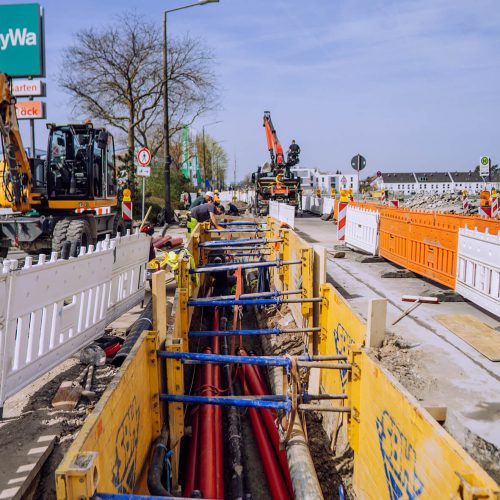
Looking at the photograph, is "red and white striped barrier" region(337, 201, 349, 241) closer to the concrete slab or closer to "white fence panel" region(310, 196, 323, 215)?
the concrete slab

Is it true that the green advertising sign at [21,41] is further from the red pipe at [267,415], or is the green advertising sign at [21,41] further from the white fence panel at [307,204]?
the white fence panel at [307,204]

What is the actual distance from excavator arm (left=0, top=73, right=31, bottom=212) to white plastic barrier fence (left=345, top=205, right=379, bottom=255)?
25.9 feet

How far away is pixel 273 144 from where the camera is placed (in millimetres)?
27266

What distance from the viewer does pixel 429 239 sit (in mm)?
8633

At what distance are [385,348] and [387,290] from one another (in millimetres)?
3552

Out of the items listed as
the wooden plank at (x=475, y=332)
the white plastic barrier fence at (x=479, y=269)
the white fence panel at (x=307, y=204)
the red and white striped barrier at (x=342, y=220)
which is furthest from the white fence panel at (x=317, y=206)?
the wooden plank at (x=475, y=332)

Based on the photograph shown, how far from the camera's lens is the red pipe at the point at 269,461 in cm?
446

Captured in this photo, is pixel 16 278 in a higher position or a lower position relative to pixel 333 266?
higher

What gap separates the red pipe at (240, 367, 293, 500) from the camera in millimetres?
4461

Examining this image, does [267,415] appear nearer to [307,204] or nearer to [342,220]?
[342,220]

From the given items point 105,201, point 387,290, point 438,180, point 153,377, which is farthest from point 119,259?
point 438,180

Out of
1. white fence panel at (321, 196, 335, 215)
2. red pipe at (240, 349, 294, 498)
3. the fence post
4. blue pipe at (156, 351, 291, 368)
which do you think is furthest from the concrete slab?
white fence panel at (321, 196, 335, 215)

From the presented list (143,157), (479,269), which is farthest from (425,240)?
(143,157)

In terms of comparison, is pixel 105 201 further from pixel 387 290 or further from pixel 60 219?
pixel 387 290
